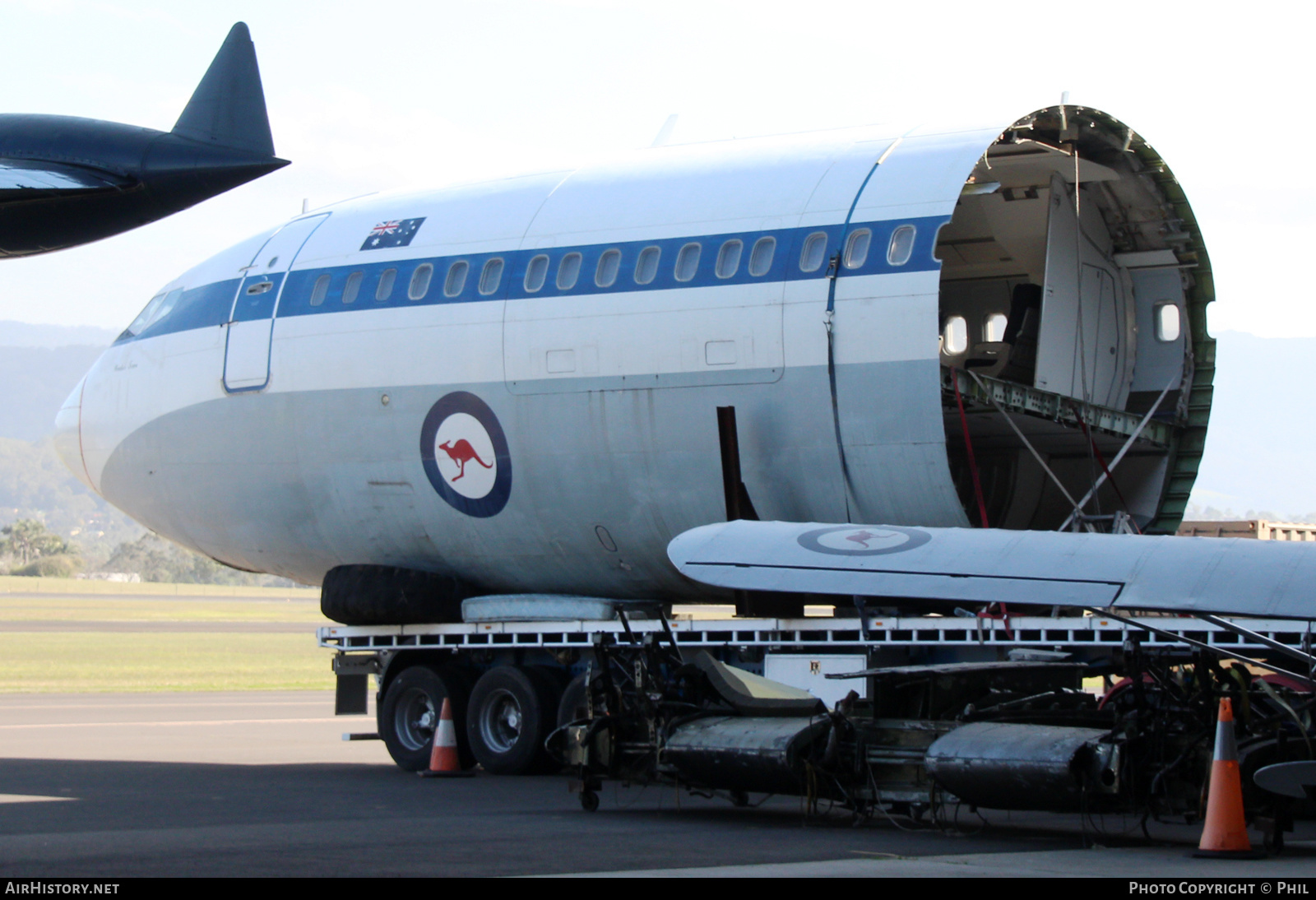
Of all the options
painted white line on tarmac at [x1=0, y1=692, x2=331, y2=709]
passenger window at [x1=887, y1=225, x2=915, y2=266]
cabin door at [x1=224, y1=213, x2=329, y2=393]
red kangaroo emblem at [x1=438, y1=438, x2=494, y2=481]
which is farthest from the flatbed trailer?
painted white line on tarmac at [x1=0, y1=692, x2=331, y2=709]

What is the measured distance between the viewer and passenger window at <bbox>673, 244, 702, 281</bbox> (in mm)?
17109

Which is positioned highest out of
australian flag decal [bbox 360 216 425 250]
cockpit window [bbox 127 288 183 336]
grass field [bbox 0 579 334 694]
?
australian flag decal [bbox 360 216 425 250]

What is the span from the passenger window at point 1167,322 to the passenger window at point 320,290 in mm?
9595

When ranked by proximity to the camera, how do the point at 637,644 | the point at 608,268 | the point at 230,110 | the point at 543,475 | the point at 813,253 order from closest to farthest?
the point at 637,644
the point at 813,253
the point at 608,268
the point at 543,475
the point at 230,110

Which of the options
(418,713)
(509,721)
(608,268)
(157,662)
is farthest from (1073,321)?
(157,662)

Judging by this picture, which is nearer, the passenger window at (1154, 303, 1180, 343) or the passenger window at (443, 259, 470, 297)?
the passenger window at (1154, 303, 1180, 343)

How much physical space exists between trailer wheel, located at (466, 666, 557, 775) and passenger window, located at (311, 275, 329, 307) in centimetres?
487

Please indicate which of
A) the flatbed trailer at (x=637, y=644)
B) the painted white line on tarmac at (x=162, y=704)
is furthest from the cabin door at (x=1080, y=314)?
the painted white line on tarmac at (x=162, y=704)

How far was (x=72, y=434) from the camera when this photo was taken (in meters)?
22.2

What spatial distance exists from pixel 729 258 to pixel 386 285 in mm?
4451

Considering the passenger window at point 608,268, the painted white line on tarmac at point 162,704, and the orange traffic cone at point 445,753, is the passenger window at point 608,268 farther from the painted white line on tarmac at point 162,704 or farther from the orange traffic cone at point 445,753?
the painted white line on tarmac at point 162,704

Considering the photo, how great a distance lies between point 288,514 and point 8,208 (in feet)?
21.4

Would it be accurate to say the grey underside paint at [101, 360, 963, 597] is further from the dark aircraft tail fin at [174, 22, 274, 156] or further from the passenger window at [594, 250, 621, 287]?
the dark aircraft tail fin at [174, 22, 274, 156]

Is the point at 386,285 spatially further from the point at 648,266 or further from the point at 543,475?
the point at 648,266
